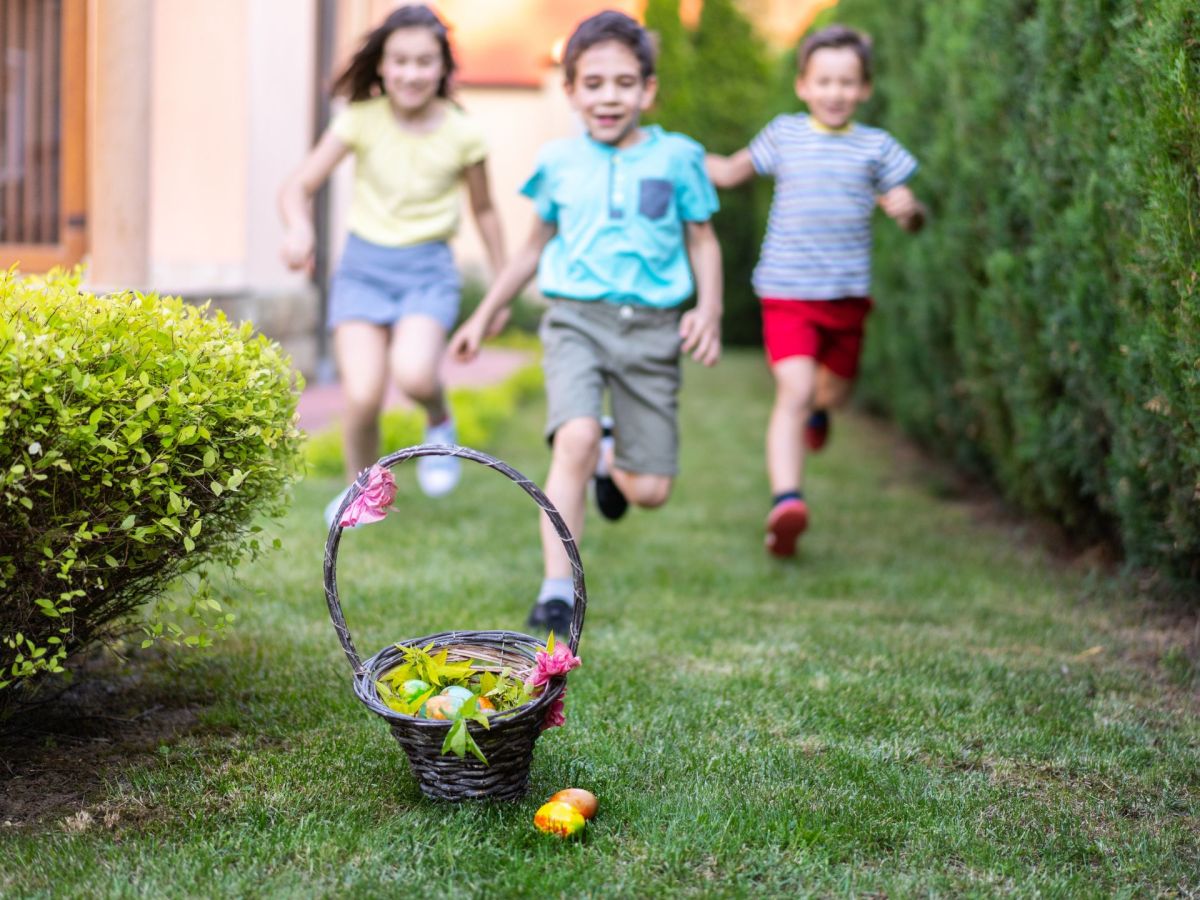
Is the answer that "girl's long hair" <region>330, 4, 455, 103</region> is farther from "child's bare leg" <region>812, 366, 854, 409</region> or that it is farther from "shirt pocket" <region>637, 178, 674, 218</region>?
"child's bare leg" <region>812, 366, 854, 409</region>

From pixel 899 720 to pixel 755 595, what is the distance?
4.20 ft

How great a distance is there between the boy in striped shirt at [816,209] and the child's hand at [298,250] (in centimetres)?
143

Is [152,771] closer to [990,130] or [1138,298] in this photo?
[1138,298]

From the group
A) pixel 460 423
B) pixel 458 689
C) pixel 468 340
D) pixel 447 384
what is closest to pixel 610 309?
pixel 468 340

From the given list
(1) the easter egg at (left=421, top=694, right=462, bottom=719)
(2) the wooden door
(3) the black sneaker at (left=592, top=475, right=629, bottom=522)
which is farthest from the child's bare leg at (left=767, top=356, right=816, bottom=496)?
(2) the wooden door

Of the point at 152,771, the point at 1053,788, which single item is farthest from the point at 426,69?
the point at 1053,788

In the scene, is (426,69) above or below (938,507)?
above

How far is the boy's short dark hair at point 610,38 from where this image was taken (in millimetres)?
3607

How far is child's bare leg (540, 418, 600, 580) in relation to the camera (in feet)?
11.5

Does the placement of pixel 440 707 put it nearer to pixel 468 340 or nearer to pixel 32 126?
pixel 468 340

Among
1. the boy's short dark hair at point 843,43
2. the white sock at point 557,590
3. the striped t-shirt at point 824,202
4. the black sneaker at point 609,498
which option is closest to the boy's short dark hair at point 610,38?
the striped t-shirt at point 824,202

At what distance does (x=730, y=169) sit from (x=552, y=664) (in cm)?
262

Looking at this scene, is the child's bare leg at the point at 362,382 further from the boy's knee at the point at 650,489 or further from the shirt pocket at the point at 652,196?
the shirt pocket at the point at 652,196

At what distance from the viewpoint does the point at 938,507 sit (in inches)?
229
